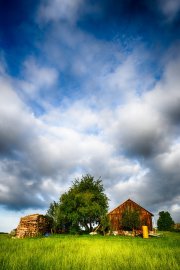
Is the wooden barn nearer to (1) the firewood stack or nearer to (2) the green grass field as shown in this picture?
(1) the firewood stack

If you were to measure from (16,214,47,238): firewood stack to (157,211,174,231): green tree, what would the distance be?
46.4 metres

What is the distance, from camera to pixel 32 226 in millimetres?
38000

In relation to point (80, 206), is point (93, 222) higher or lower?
lower

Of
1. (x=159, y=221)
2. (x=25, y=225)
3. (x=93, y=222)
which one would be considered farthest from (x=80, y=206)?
(x=159, y=221)

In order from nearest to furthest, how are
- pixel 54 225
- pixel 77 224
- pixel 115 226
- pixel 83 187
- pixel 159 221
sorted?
pixel 77 224
pixel 54 225
pixel 83 187
pixel 115 226
pixel 159 221

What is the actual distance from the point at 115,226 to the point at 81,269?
51.1 metres

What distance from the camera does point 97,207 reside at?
38781 mm

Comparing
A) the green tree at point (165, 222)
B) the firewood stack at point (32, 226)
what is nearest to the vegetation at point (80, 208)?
the firewood stack at point (32, 226)

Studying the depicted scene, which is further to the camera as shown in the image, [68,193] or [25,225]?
[68,193]

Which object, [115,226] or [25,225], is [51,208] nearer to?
[25,225]

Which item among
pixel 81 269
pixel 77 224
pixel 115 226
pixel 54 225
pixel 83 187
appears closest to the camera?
pixel 81 269

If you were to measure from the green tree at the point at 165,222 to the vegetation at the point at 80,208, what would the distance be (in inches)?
1536

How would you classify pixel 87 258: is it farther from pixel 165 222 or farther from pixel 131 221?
pixel 165 222

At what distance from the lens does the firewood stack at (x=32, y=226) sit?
36875 millimetres
